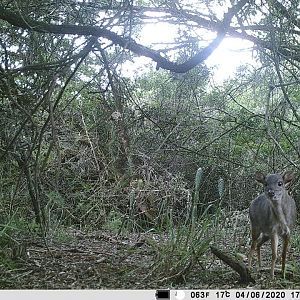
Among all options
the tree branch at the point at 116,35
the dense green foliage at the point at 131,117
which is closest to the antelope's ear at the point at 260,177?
the dense green foliage at the point at 131,117

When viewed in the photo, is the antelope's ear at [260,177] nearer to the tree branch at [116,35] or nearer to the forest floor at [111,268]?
the forest floor at [111,268]

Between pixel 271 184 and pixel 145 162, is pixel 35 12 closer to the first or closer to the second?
pixel 145 162

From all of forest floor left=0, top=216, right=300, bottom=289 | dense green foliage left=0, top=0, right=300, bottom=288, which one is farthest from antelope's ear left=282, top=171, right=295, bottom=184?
forest floor left=0, top=216, right=300, bottom=289

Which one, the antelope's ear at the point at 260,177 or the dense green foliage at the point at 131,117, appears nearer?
the antelope's ear at the point at 260,177

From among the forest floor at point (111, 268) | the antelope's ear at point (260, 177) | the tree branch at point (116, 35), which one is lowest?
the forest floor at point (111, 268)

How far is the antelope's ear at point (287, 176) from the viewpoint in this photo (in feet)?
5.86

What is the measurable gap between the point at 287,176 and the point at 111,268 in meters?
0.57

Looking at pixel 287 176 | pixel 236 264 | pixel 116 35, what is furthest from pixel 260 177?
pixel 116 35

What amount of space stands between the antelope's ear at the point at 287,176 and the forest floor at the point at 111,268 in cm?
19

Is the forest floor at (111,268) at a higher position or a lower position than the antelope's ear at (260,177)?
lower

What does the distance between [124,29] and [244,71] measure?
402 mm

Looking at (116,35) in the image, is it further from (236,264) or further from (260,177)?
(236,264)

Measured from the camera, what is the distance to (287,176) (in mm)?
1802

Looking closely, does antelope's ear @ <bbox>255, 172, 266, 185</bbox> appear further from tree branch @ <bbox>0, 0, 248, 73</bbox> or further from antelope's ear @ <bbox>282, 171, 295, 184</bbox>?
tree branch @ <bbox>0, 0, 248, 73</bbox>
